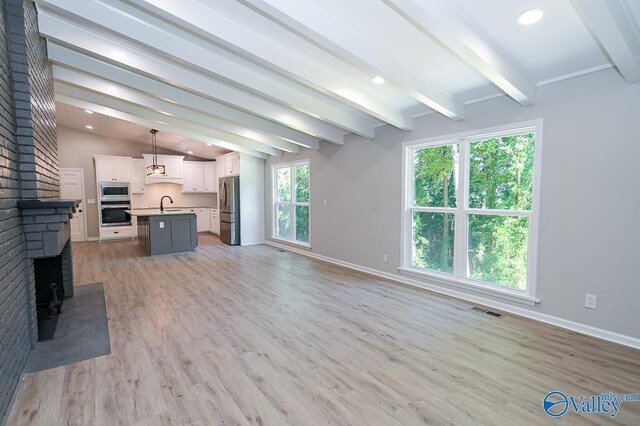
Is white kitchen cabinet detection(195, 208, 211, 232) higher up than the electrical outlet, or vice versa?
white kitchen cabinet detection(195, 208, 211, 232)

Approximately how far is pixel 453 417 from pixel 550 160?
261cm

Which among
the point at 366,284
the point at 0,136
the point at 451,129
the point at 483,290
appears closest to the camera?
the point at 0,136

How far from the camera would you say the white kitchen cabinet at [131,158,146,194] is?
8.70 metres

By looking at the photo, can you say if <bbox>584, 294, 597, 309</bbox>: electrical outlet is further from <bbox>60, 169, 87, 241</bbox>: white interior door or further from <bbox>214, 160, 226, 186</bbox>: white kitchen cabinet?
<bbox>60, 169, 87, 241</bbox>: white interior door

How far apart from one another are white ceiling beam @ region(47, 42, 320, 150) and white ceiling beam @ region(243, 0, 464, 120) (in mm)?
2810

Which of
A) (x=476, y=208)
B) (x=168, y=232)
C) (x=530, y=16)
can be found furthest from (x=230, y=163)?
(x=530, y=16)

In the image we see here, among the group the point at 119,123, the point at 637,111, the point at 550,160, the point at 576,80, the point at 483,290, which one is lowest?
the point at 483,290

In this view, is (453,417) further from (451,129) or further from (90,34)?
(90,34)

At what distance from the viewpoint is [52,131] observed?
388 centimetres

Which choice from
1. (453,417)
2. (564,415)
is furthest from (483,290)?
(453,417)

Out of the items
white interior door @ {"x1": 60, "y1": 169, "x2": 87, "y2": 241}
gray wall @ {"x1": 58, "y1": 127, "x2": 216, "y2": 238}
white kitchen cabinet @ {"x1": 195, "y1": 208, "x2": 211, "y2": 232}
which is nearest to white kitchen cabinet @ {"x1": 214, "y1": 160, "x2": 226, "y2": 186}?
white kitchen cabinet @ {"x1": 195, "y1": 208, "x2": 211, "y2": 232}

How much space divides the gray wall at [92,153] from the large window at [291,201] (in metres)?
4.06

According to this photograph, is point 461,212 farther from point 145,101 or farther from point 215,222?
point 215,222

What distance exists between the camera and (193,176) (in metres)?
9.66
